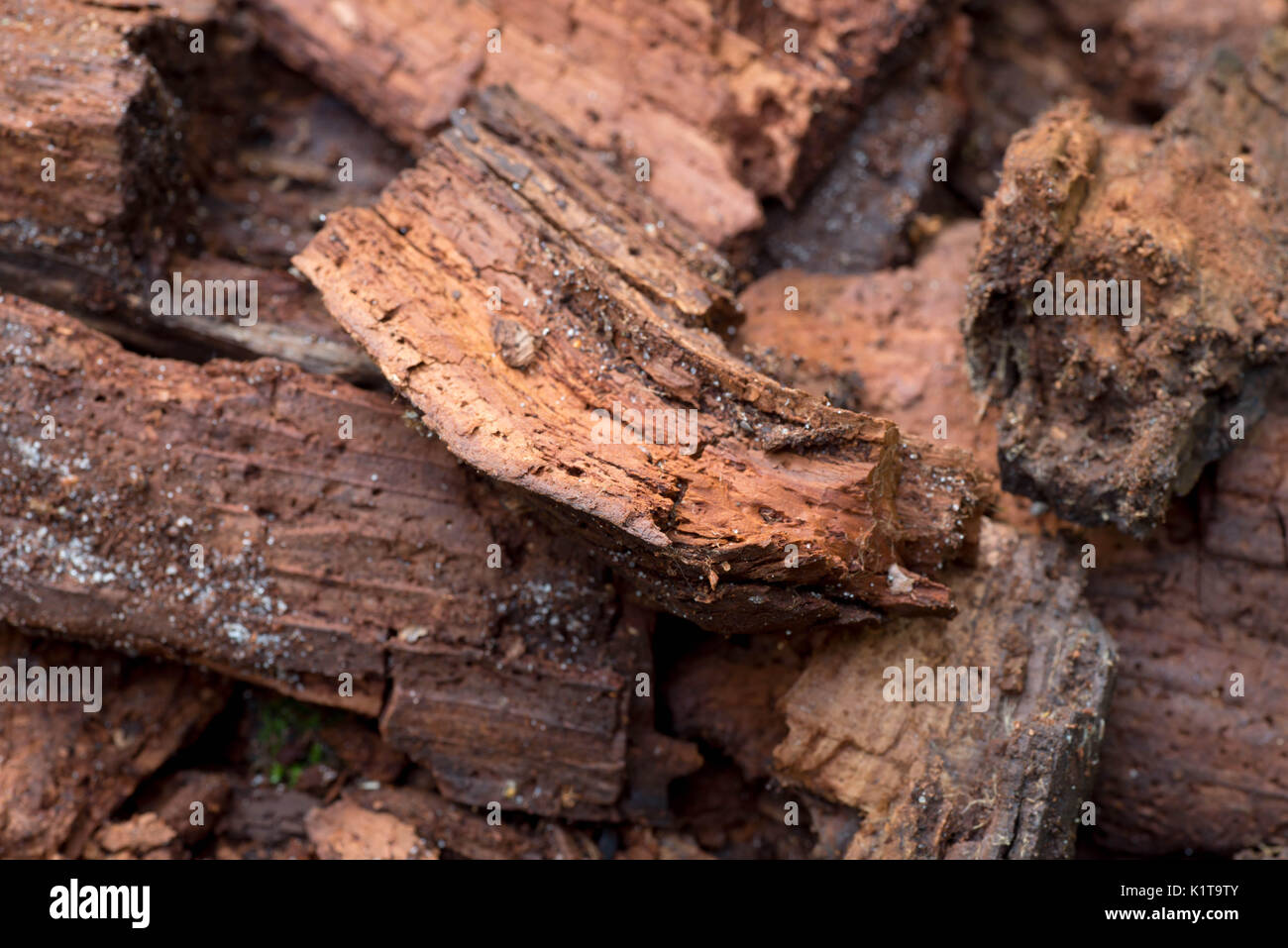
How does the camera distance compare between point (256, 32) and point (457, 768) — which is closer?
point (457, 768)

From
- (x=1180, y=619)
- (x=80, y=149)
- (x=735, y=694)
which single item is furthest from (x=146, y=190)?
(x=1180, y=619)

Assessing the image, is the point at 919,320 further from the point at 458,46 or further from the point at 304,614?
the point at 304,614

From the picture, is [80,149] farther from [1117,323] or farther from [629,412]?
[1117,323]

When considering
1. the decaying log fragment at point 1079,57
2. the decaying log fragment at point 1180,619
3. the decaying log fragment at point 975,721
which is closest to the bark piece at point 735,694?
the decaying log fragment at point 1180,619

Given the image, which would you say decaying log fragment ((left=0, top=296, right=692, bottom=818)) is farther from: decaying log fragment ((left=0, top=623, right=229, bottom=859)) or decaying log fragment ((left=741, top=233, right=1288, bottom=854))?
decaying log fragment ((left=741, top=233, right=1288, bottom=854))
